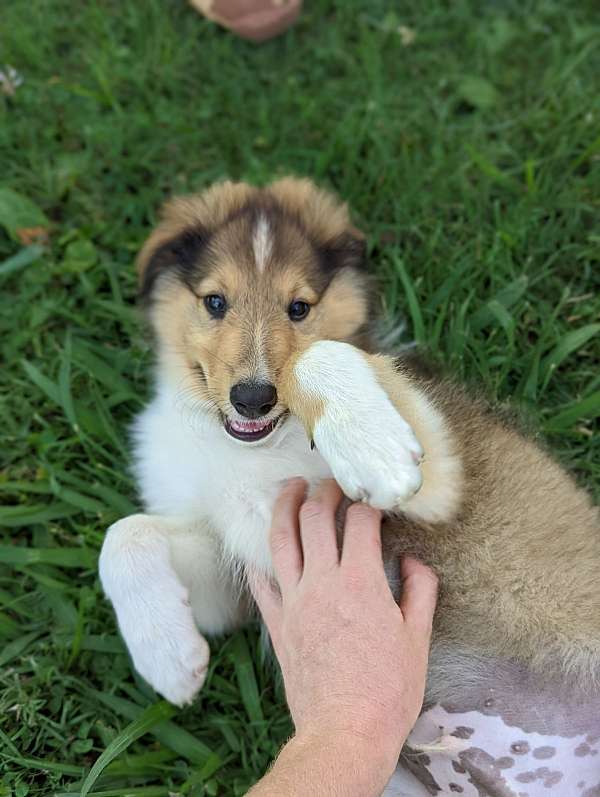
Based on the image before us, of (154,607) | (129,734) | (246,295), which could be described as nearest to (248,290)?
(246,295)

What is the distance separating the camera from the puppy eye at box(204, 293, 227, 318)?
2.88m

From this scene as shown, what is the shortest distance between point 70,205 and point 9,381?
1042 millimetres

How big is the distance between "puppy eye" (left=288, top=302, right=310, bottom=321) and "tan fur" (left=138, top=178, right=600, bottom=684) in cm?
3

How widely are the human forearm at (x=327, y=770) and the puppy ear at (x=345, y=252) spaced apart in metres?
1.76

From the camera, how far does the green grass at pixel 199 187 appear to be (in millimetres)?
3105

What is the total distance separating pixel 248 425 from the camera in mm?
2617

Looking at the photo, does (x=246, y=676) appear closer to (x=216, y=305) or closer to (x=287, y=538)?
(x=287, y=538)

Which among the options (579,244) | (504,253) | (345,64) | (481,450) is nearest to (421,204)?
(504,253)

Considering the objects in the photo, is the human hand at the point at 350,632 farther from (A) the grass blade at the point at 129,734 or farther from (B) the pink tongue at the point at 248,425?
(A) the grass blade at the point at 129,734

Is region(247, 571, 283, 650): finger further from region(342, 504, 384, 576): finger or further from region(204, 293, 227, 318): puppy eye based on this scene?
region(204, 293, 227, 318): puppy eye

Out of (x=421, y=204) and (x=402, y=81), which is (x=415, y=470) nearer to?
(x=421, y=204)

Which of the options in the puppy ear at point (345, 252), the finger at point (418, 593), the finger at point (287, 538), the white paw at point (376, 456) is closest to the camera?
the white paw at point (376, 456)

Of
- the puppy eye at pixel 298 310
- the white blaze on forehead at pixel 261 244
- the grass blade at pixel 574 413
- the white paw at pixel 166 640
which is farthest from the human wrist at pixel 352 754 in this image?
the grass blade at pixel 574 413

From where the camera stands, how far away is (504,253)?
3.74 meters
